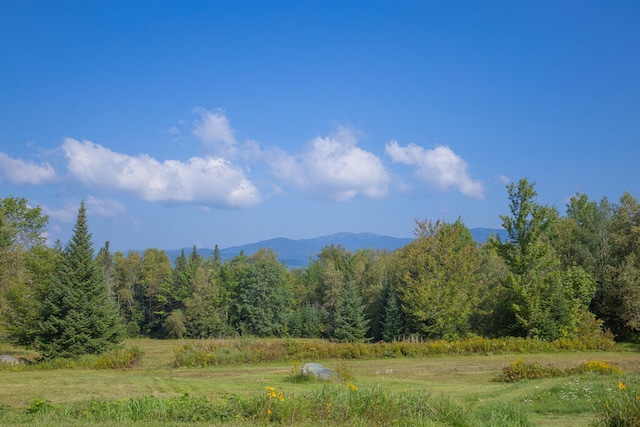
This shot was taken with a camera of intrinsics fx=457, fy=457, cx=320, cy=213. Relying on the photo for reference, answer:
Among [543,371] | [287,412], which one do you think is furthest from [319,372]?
[287,412]

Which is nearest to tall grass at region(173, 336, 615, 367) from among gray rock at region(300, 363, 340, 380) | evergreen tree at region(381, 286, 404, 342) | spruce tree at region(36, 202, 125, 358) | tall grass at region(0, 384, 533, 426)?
spruce tree at region(36, 202, 125, 358)

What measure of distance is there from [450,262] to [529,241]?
628 cm

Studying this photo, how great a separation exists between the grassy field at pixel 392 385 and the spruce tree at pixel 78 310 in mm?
5520

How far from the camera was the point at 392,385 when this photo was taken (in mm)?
14984

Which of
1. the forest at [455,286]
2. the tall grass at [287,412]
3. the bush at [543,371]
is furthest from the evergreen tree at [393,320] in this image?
the tall grass at [287,412]

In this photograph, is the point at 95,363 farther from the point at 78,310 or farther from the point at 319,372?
the point at 319,372

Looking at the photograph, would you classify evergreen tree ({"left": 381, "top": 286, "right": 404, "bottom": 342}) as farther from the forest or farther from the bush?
the bush

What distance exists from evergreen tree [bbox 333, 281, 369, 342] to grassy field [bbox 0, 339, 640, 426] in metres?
20.4

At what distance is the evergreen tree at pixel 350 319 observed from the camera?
145 ft

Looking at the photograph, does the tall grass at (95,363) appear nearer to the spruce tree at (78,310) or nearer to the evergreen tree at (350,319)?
the spruce tree at (78,310)

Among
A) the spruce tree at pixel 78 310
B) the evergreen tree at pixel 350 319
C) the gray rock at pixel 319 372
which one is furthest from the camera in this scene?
the evergreen tree at pixel 350 319

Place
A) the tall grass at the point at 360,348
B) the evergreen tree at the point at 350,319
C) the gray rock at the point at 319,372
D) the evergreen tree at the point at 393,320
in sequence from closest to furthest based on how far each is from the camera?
the gray rock at the point at 319,372 < the tall grass at the point at 360,348 < the evergreen tree at the point at 393,320 < the evergreen tree at the point at 350,319

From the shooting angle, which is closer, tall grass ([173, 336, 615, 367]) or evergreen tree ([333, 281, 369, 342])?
tall grass ([173, 336, 615, 367])

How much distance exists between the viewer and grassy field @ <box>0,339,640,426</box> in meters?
9.88
